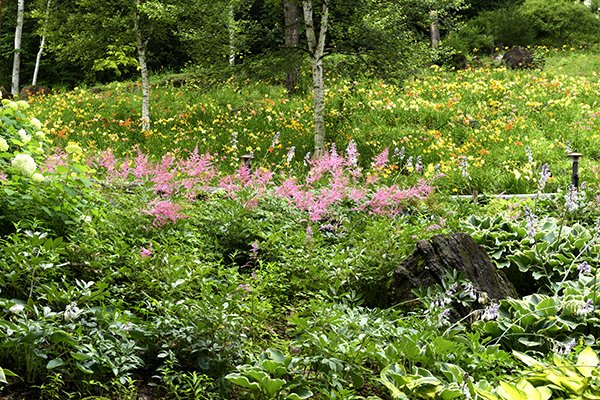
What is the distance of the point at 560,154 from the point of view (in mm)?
9961

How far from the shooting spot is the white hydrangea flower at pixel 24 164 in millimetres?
3619

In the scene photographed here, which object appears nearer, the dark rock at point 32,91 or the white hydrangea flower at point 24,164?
the white hydrangea flower at point 24,164

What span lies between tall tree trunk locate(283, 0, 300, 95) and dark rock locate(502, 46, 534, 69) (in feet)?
26.0

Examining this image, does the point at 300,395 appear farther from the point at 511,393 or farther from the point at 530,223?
the point at 530,223

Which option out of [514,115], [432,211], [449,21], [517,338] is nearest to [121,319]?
[517,338]

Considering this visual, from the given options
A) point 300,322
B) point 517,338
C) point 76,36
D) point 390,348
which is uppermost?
point 76,36

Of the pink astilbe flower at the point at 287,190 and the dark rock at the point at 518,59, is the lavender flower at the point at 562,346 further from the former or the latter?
the dark rock at the point at 518,59

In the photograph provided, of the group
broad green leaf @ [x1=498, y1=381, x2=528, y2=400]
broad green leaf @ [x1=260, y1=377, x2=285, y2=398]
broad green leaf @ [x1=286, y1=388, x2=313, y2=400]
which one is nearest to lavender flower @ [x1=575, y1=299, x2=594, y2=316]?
broad green leaf @ [x1=498, y1=381, x2=528, y2=400]

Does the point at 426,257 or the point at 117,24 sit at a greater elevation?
the point at 117,24

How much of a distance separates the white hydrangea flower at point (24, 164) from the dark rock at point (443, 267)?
2589mm

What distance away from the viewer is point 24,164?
3633 millimetres

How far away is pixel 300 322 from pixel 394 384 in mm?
559

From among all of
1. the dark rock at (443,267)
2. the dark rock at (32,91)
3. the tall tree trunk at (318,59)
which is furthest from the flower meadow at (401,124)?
the dark rock at (443,267)

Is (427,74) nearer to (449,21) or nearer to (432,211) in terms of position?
(449,21)
